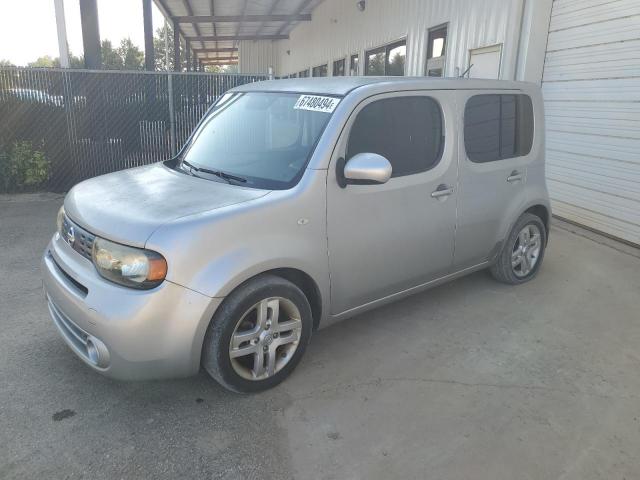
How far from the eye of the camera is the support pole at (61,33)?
992 centimetres

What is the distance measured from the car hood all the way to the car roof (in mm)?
929

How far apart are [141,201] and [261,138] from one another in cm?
97

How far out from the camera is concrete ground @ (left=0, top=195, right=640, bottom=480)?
248 cm

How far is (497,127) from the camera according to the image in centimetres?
424

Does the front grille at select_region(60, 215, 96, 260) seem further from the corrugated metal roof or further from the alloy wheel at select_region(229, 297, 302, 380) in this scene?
the corrugated metal roof

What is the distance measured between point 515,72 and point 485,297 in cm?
458

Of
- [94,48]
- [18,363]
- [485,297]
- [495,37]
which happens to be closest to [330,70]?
[94,48]

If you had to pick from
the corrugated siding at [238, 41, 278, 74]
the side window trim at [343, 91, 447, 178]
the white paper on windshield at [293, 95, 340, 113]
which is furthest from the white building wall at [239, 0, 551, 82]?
the corrugated siding at [238, 41, 278, 74]

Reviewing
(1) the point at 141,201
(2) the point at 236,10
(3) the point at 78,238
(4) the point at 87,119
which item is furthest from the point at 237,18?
(3) the point at 78,238

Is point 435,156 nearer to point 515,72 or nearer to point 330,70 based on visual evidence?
point 515,72

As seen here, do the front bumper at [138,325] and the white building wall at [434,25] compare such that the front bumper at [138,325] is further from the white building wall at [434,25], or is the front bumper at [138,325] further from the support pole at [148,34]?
the support pole at [148,34]

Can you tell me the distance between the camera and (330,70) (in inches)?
707

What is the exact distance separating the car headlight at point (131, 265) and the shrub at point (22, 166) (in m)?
6.92

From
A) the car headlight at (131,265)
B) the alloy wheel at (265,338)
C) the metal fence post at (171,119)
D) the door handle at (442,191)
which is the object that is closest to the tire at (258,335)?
the alloy wheel at (265,338)
